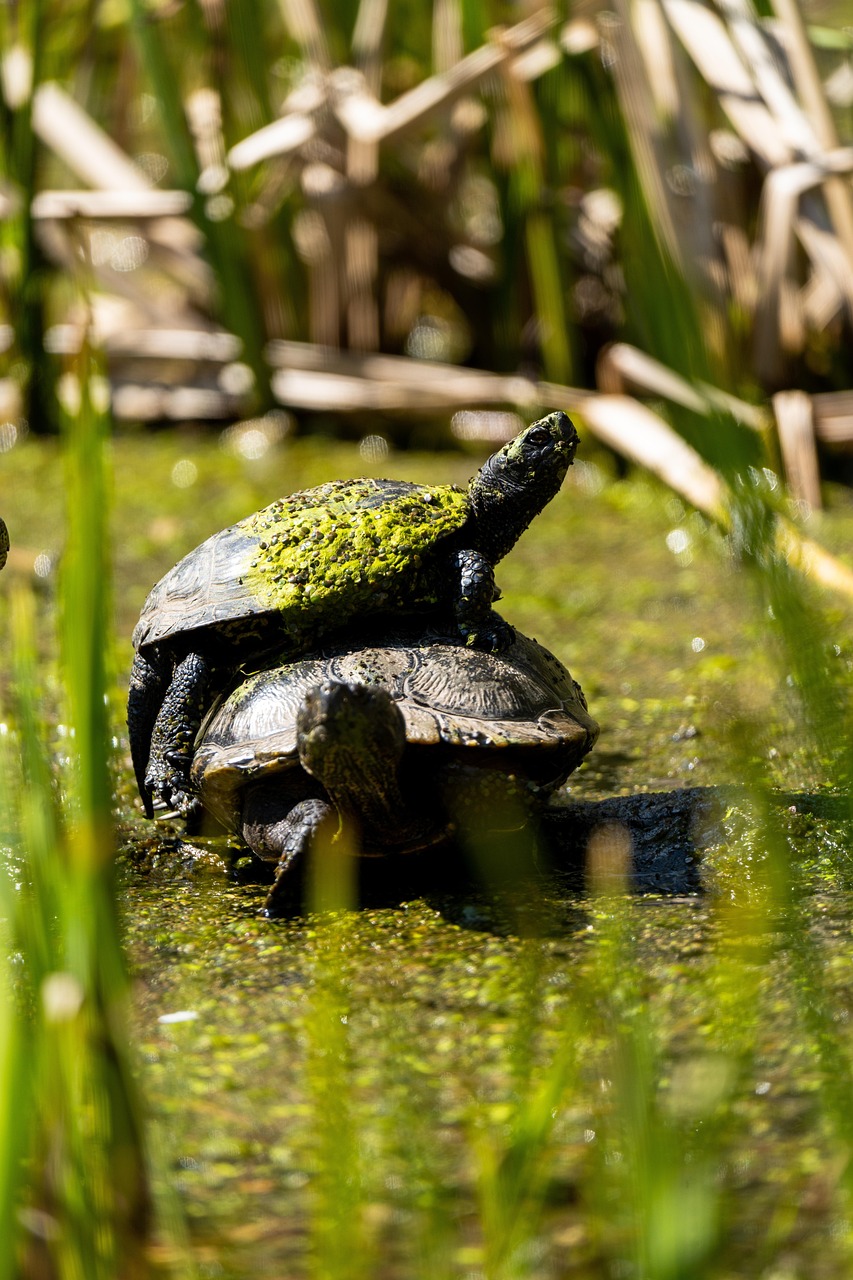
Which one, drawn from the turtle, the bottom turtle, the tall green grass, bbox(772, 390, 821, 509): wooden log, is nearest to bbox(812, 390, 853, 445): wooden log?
bbox(772, 390, 821, 509): wooden log

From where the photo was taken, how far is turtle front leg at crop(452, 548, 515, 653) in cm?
227

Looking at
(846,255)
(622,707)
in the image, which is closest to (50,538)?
(622,707)

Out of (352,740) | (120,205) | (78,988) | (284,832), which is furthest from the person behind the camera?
(120,205)

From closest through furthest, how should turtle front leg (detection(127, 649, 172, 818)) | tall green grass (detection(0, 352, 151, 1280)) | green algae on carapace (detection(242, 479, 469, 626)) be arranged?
tall green grass (detection(0, 352, 151, 1280)) → green algae on carapace (detection(242, 479, 469, 626)) → turtle front leg (detection(127, 649, 172, 818))

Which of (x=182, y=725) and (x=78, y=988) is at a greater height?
(x=182, y=725)

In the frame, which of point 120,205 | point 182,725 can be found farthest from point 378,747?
point 120,205

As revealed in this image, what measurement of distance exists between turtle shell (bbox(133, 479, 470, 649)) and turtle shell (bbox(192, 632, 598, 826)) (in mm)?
89

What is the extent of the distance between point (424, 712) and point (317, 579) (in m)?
0.33

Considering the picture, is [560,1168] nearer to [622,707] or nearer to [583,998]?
[583,998]

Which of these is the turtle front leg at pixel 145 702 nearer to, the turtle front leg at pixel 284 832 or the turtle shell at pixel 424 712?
the turtle shell at pixel 424 712

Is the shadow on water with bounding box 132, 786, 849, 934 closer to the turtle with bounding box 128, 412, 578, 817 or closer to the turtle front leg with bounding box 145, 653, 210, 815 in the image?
the turtle front leg with bounding box 145, 653, 210, 815

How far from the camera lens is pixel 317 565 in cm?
225

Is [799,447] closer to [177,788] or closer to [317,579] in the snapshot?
[317,579]

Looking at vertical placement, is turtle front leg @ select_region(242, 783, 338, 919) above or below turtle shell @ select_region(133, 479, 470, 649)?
below
